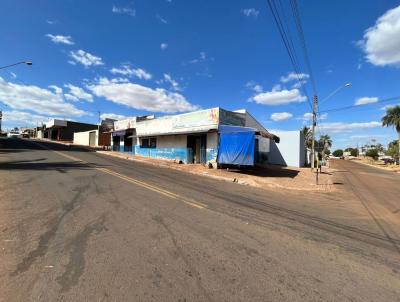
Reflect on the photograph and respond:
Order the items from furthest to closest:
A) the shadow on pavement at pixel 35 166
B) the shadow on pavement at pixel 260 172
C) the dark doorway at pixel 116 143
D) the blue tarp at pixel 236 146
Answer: the dark doorway at pixel 116 143 < the shadow on pavement at pixel 260 172 < the blue tarp at pixel 236 146 < the shadow on pavement at pixel 35 166

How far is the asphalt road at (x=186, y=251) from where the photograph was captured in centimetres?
367

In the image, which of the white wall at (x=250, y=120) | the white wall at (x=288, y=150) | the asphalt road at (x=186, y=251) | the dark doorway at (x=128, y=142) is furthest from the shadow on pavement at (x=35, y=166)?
the white wall at (x=288, y=150)

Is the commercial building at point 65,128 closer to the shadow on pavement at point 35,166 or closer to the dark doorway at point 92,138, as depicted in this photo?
the dark doorway at point 92,138

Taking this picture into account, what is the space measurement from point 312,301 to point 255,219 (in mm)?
3943

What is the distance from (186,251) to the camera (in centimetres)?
495

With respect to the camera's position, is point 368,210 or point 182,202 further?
point 368,210

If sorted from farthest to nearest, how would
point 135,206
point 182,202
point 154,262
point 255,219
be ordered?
point 182,202
point 135,206
point 255,219
point 154,262

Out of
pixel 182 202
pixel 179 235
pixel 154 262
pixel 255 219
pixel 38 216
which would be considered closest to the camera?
pixel 154 262

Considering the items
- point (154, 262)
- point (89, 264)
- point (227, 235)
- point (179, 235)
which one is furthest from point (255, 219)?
point (89, 264)

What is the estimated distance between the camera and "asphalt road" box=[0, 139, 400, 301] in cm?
367

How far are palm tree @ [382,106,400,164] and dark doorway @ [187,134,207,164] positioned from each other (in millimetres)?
52100

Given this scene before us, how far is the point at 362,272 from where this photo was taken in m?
4.49

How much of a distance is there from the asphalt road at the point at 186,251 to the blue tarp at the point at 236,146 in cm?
1011

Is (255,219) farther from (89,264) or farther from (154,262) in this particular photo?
(89,264)
